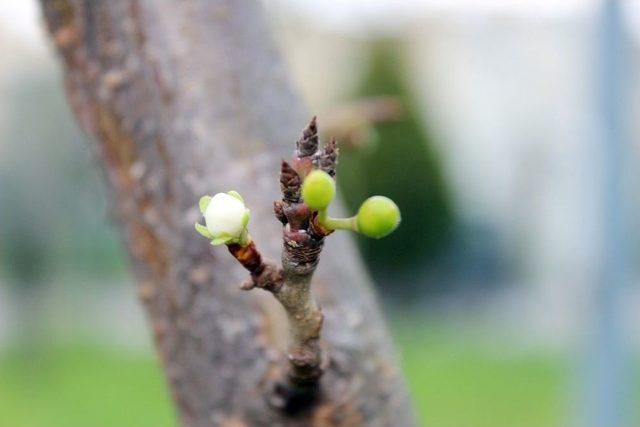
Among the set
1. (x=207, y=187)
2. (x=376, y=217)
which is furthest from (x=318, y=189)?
(x=207, y=187)

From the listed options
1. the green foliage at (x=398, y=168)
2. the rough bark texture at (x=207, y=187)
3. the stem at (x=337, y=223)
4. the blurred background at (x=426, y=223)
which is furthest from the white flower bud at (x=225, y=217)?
the green foliage at (x=398, y=168)

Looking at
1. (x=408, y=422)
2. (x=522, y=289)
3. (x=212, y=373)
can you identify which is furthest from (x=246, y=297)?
(x=522, y=289)

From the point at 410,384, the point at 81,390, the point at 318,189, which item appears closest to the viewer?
the point at 318,189

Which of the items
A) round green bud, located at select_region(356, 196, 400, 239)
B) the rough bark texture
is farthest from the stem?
the rough bark texture

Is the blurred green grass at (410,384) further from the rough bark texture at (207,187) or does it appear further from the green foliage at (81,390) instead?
the rough bark texture at (207,187)

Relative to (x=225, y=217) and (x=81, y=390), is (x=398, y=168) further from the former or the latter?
(x=225, y=217)

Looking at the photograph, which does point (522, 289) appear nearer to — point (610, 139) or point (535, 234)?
point (535, 234)
